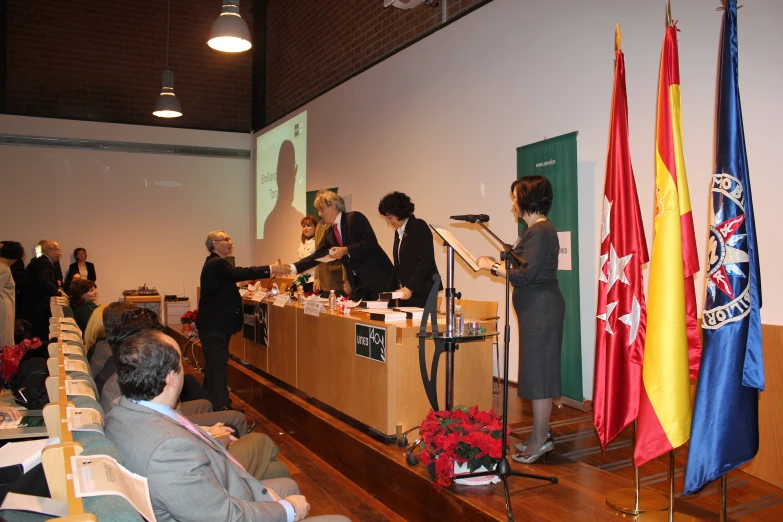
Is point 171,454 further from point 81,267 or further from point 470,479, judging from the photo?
point 81,267

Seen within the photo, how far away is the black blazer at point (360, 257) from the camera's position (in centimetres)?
479

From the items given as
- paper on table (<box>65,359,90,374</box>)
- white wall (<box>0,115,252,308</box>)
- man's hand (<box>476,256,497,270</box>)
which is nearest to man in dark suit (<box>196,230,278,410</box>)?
paper on table (<box>65,359,90,374</box>)

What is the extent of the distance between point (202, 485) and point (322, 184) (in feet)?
24.0

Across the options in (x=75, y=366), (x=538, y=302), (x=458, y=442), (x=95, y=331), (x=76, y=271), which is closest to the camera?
(x=75, y=366)

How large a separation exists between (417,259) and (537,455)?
1505 millimetres

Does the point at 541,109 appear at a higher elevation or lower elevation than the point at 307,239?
higher

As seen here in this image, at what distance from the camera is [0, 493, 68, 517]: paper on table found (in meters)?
1.21

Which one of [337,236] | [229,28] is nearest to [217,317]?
[337,236]

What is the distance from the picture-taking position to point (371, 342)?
365 cm

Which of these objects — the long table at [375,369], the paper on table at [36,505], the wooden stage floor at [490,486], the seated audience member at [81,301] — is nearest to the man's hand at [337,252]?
the long table at [375,369]

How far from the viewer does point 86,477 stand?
4.11ft

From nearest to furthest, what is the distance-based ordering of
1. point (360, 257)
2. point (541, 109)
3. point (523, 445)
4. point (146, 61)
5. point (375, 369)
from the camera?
point (523, 445) < point (375, 369) < point (360, 257) < point (541, 109) < point (146, 61)

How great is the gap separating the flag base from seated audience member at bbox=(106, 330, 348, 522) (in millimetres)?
1290

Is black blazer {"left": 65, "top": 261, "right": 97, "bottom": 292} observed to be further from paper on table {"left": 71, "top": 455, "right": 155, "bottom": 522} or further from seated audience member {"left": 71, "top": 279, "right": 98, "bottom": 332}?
paper on table {"left": 71, "top": 455, "right": 155, "bottom": 522}
